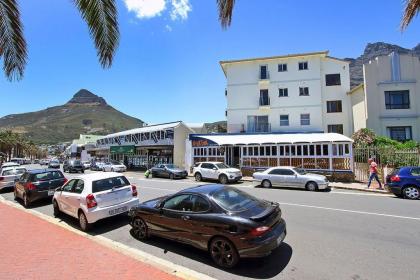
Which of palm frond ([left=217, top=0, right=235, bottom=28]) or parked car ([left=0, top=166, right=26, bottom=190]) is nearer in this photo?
palm frond ([left=217, top=0, right=235, bottom=28])

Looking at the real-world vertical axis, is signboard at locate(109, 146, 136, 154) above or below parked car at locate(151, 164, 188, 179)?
above

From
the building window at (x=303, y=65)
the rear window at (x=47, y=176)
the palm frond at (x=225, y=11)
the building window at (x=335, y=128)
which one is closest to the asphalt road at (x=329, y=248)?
the rear window at (x=47, y=176)

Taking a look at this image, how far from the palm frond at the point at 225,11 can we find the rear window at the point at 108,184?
5.93 meters

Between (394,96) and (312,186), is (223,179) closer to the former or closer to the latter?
(312,186)

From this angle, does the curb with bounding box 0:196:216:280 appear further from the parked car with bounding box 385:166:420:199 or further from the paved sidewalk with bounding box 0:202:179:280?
the parked car with bounding box 385:166:420:199

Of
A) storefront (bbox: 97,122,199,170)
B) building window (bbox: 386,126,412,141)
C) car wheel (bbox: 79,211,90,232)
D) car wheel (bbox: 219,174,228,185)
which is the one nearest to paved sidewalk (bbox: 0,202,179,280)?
car wheel (bbox: 79,211,90,232)

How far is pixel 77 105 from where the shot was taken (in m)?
178

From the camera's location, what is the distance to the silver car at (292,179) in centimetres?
1634

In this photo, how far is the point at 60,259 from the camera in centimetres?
596

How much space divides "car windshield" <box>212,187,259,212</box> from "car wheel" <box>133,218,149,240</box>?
2.28 meters

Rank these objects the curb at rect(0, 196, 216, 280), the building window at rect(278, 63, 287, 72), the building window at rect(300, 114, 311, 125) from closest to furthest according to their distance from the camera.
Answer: the curb at rect(0, 196, 216, 280), the building window at rect(300, 114, 311, 125), the building window at rect(278, 63, 287, 72)

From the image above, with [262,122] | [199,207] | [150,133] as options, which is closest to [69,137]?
[150,133]

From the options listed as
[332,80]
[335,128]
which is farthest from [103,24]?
[332,80]

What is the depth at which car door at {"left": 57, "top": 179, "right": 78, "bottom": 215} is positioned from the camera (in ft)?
31.0
